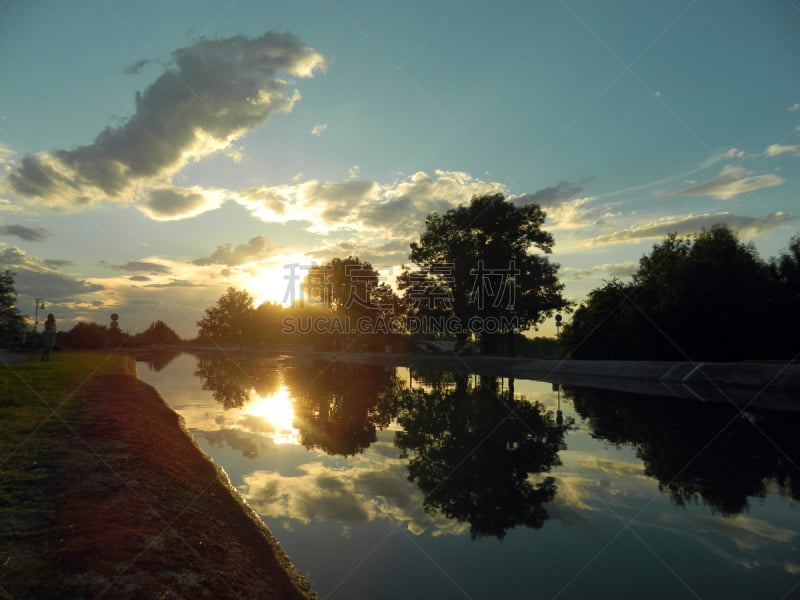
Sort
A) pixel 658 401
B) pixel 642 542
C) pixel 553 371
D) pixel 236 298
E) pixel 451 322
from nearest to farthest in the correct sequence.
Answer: pixel 642 542 → pixel 658 401 → pixel 553 371 → pixel 451 322 → pixel 236 298

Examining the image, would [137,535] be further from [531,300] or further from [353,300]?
[353,300]

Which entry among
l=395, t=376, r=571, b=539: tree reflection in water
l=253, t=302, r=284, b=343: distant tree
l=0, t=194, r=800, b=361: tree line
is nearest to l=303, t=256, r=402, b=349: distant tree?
l=0, t=194, r=800, b=361: tree line

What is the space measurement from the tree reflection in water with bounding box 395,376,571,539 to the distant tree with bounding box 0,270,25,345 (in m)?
40.8

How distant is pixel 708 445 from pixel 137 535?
509 inches

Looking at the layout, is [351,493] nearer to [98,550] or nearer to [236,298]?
[98,550]

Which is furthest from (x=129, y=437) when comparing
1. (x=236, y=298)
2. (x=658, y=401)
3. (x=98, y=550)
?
(x=236, y=298)

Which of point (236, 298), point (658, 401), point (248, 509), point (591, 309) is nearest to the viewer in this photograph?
point (248, 509)

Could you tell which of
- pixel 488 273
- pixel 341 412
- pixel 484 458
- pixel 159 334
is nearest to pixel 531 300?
pixel 488 273

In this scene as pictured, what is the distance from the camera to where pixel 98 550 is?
5.16 metres

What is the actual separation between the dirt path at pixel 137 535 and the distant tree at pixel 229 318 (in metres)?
140

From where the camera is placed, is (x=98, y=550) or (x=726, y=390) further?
(x=726, y=390)

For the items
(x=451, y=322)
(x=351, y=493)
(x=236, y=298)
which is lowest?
(x=351, y=493)

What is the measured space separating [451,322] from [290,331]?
6093cm

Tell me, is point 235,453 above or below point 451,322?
below
